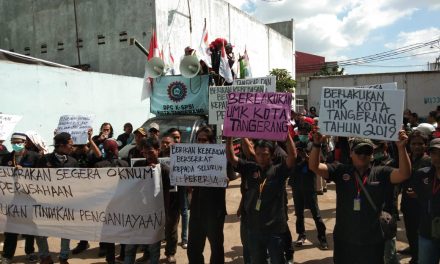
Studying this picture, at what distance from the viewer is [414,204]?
4.36m

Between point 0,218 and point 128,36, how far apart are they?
1205 cm

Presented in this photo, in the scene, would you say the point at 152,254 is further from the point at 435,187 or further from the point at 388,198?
the point at 435,187

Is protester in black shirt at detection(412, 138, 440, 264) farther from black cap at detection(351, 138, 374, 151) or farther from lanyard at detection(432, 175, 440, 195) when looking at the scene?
black cap at detection(351, 138, 374, 151)

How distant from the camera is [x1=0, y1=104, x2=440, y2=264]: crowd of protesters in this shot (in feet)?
11.0

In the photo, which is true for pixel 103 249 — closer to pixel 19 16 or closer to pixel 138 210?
pixel 138 210

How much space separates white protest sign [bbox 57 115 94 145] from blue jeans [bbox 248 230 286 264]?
9.76 feet

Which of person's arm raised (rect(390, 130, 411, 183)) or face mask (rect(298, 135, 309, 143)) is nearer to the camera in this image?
person's arm raised (rect(390, 130, 411, 183))

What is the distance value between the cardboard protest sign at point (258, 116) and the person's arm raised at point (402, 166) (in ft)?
3.21

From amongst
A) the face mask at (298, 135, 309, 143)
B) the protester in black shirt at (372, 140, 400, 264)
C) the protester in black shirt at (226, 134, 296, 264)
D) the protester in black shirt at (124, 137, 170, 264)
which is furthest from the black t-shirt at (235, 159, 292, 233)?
the face mask at (298, 135, 309, 143)

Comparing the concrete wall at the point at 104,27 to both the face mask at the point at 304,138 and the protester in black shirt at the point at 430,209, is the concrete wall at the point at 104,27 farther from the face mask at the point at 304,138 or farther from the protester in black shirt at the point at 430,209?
the protester in black shirt at the point at 430,209

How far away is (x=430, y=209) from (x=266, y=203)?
4.50ft

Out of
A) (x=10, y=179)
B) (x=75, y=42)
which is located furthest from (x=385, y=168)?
(x=75, y=42)

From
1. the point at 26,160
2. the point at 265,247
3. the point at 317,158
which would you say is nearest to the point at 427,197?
the point at 317,158

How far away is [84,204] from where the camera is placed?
15.7 feet
